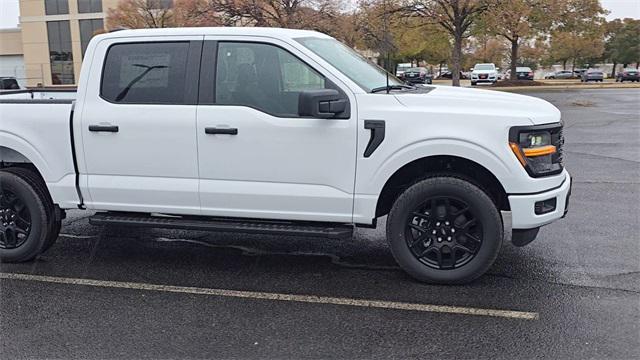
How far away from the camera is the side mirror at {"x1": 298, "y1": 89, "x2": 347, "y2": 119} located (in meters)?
4.42

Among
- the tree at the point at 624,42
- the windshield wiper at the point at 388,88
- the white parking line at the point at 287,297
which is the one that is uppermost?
the tree at the point at 624,42

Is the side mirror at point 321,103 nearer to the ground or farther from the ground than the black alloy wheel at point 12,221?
farther from the ground

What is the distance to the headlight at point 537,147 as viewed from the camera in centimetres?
443

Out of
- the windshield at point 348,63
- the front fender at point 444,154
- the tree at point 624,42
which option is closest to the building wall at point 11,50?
the tree at point 624,42

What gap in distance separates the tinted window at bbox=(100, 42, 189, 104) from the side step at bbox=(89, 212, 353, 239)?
3.37 ft

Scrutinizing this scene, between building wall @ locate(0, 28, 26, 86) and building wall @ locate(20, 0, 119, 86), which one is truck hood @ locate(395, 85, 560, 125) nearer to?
building wall @ locate(20, 0, 119, 86)

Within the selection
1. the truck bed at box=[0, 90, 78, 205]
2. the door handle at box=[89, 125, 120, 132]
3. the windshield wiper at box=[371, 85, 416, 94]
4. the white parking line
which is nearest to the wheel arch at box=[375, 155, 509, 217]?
the windshield wiper at box=[371, 85, 416, 94]

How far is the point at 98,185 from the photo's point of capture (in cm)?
522

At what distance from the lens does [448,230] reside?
4.72 m

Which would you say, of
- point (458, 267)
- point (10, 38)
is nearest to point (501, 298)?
point (458, 267)

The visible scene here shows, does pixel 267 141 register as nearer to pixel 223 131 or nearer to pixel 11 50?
pixel 223 131

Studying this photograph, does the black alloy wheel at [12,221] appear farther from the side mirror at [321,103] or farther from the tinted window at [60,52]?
the tinted window at [60,52]

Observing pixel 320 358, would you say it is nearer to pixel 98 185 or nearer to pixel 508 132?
pixel 508 132

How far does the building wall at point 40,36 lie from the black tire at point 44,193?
6210 cm
